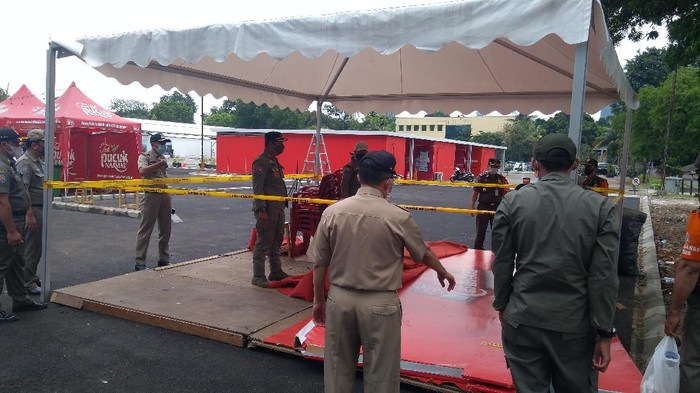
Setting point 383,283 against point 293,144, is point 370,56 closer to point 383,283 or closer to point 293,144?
point 383,283

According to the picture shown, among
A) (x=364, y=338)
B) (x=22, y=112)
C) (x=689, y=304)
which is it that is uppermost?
(x=22, y=112)

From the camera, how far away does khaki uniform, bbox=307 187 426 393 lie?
2678 millimetres

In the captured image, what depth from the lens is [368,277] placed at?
2.68 meters

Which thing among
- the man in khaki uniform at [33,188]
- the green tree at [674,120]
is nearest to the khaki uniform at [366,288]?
the man in khaki uniform at [33,188]

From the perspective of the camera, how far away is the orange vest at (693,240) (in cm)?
299

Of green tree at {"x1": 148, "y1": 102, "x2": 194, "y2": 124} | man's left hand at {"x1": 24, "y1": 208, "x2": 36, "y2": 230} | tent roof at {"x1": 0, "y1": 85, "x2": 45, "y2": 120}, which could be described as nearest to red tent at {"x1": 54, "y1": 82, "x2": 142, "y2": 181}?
tent roof at {"x1": 0, "y1": 85, "x2": 45, "y2": 120}

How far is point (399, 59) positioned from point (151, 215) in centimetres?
440

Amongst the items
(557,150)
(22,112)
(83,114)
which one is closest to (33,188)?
(557,150)

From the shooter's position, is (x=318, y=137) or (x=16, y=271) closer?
(x=16, y=271)

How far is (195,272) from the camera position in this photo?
6578mm

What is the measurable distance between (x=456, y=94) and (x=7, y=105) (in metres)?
15.0

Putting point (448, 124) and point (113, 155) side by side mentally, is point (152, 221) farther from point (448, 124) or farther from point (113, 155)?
point (448, 124)

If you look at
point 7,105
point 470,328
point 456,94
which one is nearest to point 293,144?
point 7,105

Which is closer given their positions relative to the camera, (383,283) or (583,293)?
(583,293)
